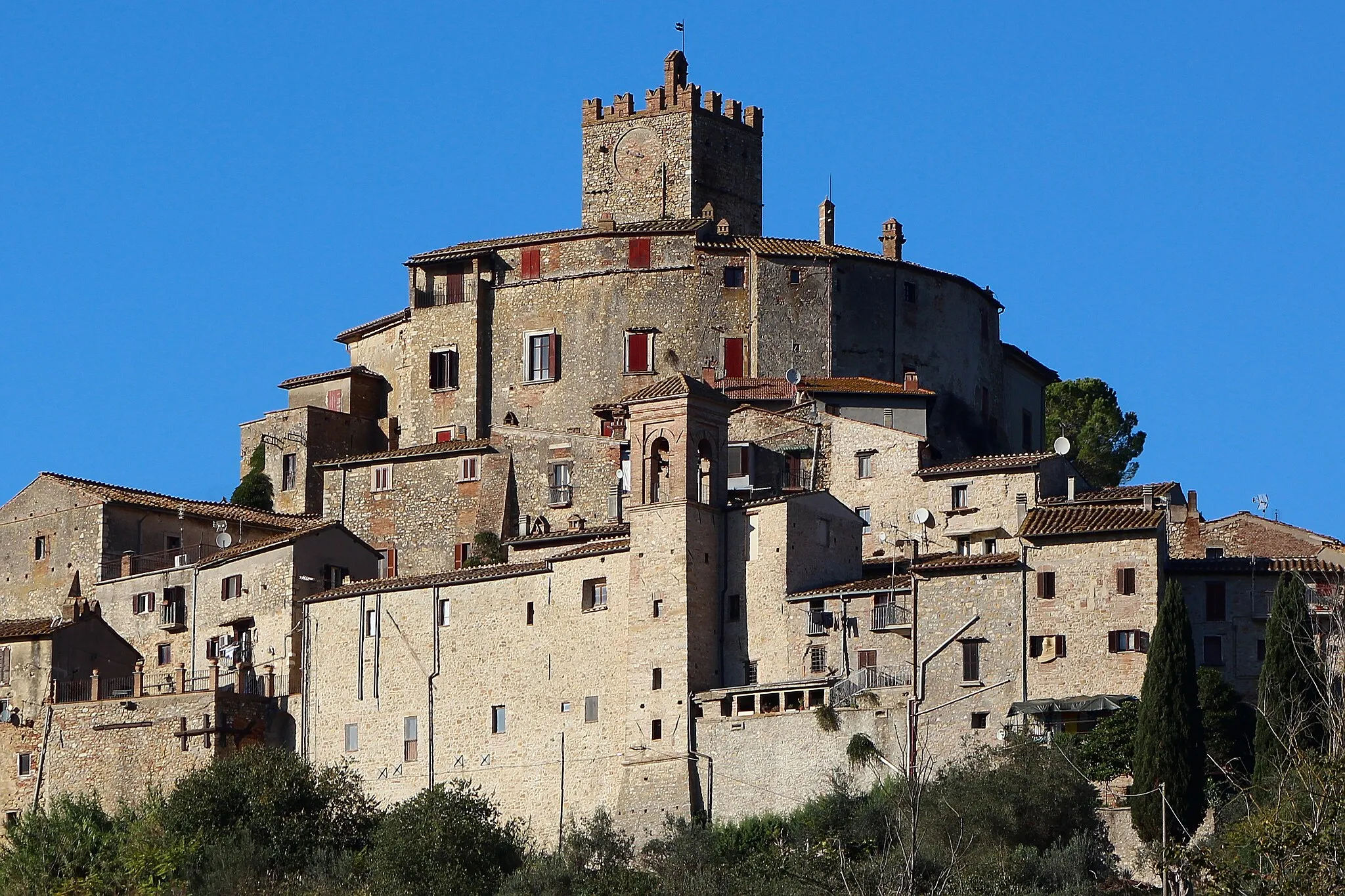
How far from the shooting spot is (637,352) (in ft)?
235

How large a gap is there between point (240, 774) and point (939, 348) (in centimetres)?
2410

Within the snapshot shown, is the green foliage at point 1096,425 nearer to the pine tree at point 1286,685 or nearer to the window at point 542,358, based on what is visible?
the window at point 542,358

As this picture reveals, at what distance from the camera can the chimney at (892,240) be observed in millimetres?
75125

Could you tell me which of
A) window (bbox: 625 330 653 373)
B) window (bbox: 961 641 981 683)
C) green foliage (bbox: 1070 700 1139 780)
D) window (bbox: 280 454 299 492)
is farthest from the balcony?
window (bbox: 280 454 299 492)

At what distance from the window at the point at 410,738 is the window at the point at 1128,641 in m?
15.4

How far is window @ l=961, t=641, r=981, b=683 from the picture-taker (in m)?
54.1

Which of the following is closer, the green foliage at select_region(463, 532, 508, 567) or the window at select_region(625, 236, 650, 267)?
the green foliage at select_region(463, 532, 508, 567)

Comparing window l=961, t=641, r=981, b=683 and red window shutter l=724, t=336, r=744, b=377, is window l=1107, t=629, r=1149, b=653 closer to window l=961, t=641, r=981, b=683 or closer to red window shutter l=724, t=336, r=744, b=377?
window l=961, t=641, r=981, b=683

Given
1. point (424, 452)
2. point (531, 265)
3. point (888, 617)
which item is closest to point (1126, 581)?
point (888, 617)

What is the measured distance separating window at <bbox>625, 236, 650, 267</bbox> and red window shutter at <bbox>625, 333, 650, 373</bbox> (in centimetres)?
201

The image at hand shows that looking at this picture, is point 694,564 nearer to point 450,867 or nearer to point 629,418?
point 629,418

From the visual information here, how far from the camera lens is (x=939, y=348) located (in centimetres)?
7244

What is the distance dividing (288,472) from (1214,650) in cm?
2927

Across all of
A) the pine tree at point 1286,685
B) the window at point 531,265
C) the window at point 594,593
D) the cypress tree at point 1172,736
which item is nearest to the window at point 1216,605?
the cypress tree at point 1172,736
